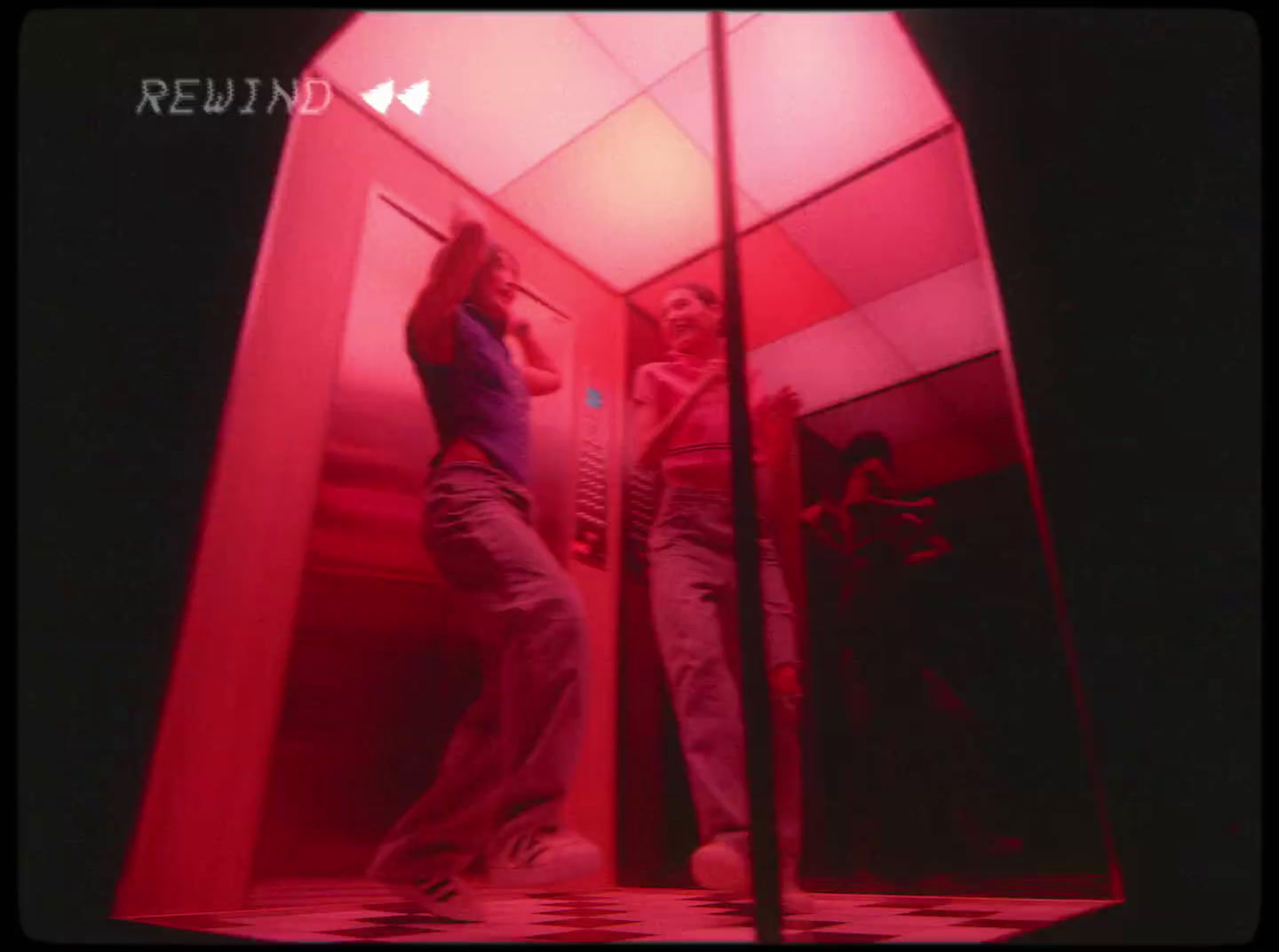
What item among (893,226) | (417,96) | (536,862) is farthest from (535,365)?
(536,862)

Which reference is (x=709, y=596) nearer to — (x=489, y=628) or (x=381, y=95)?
(x=489, y=628)

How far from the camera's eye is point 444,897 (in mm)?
1519

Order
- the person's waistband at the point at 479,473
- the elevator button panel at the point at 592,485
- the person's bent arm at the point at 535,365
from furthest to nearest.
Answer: the elevator button panel at the point at 592,485, the person's bent arm at the point at 535,365, the person's waistband at the point at 479,473

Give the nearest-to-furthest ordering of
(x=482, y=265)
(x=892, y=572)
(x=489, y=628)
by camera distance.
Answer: (x=489, y=628) → (x=482, y=265) → (x=892, y=572)

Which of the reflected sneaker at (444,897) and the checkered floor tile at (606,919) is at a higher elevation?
the reflected sneaker at (444,897)

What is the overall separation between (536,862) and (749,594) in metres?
0.78

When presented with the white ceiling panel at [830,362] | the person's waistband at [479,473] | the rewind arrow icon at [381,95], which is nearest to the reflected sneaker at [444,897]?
the person's waistband at [479,473]

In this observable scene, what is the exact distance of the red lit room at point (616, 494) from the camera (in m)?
1.58

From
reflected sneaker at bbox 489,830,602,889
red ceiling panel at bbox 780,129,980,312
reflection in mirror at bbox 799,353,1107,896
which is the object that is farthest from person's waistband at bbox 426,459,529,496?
red ceiling panel at bbox 780,129,980,312

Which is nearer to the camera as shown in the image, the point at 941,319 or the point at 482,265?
the point at 482,265

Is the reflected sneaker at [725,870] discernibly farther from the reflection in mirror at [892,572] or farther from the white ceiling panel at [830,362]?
the white ceiling panel at [830,362]

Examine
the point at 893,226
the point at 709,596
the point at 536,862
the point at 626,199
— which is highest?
the point at 626,199

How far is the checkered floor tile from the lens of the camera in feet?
4.28

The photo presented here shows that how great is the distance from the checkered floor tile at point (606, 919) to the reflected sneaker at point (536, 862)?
0.25 ft
